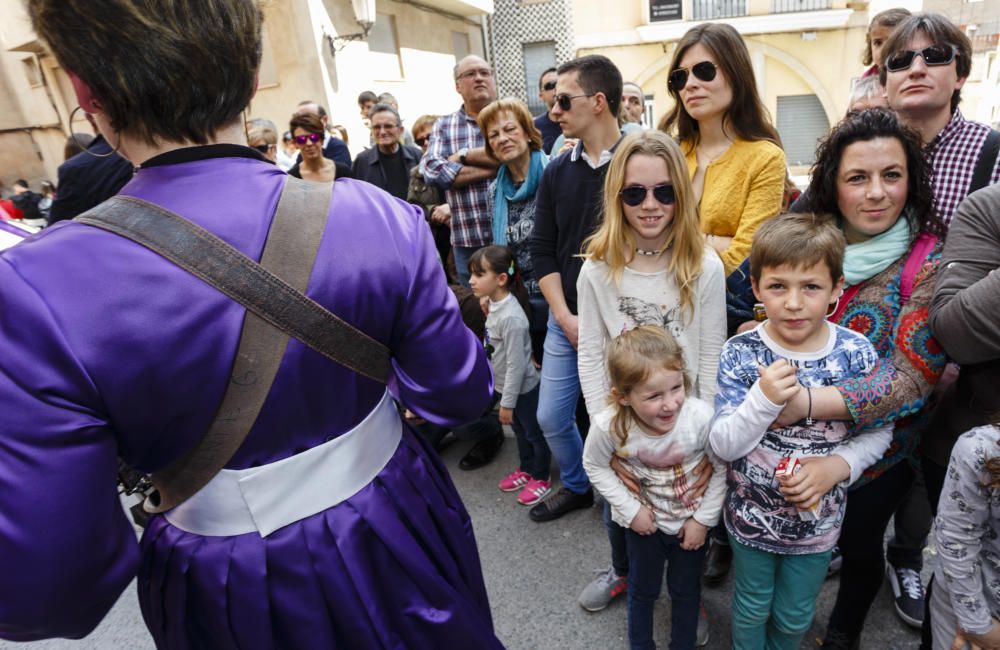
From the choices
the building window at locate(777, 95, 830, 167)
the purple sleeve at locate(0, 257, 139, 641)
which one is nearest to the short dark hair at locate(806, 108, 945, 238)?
the purple sleeve at locate(0, 257, 139, 641)

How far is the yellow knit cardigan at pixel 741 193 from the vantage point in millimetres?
2109

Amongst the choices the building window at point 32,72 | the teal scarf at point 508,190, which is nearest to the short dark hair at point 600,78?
the teal scarf at point 508,190

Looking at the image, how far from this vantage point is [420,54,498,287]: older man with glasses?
3611 mm

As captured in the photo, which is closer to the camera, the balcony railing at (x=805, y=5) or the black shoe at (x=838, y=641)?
the black shoe at (x=838, y=641)

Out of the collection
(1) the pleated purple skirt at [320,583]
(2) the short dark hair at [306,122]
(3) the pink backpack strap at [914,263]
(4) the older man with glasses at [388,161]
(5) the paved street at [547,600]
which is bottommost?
(5) the paved street at [547,600]

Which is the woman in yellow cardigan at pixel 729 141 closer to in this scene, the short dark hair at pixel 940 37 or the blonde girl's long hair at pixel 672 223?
the blonde girl's long hair at pixel 672 223

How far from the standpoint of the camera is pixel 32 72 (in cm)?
1264

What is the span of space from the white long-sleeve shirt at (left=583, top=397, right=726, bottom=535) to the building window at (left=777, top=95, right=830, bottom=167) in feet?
58.0

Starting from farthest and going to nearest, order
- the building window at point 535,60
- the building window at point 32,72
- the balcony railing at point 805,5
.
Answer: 1. the building window at point 535,60
2. the balcony railing at point 805,5
3. the building window at point 32,72

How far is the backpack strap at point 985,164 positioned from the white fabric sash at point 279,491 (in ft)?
6.50

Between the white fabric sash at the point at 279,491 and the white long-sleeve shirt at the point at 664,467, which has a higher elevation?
the white fabric sash at the point at 279,491

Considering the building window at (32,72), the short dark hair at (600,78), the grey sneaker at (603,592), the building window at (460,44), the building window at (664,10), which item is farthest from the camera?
the building window at (664,10)

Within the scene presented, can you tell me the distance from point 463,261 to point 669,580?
8.20 ft

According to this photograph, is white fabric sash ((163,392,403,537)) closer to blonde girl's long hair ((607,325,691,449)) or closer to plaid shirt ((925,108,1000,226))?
blonde girl's long hair ((607,325,691,449))
